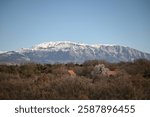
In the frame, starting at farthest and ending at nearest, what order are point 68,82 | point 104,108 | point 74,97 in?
point 68,82, point 74,97, point 104,108

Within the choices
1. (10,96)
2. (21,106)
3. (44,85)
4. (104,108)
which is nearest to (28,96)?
(10,96)

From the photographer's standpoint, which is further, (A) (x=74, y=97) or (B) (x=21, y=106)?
(A) (x=74, y=97)

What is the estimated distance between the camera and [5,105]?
712cm

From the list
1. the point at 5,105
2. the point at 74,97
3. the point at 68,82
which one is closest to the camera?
the point at 5,105

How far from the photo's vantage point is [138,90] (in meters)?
8.94

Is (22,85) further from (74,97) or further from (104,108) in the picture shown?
(104,108)

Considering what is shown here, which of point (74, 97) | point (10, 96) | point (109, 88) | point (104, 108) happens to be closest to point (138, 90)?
point (109, 88)

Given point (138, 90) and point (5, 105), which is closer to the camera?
point (5, 105)

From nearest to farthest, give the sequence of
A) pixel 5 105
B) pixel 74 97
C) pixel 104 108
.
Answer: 1. pixel 104 108
2. pixel 5 105
3. pixel 74 97

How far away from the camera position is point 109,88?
Result: 9055 millimetres

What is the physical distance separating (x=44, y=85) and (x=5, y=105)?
9.89ft

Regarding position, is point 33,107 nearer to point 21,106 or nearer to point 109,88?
point 21,106

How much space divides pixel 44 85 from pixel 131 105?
3913 mm

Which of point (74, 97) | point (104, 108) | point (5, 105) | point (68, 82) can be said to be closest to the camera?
point (104, 108)
